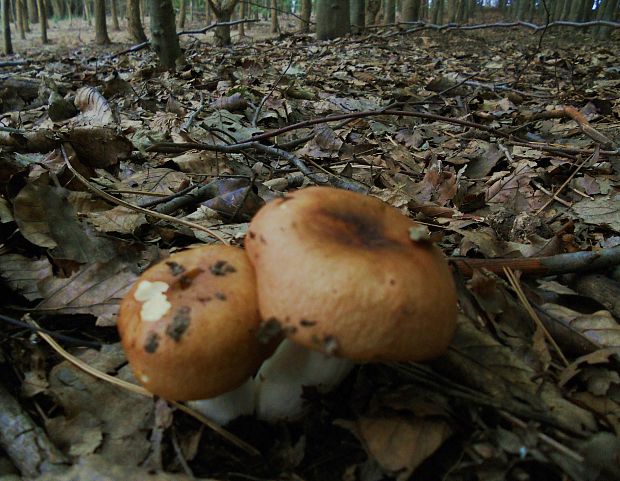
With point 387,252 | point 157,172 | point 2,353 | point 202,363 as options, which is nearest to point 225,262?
point 202,363

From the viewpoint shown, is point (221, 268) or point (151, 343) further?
point (221, 268)

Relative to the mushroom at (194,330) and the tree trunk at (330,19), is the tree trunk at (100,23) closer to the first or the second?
the tree trunk at (330,19)

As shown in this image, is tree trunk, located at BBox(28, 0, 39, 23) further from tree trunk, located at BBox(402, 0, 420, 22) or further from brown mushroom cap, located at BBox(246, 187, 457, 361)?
brown mushroom cap, located at BBox(246, 187, 457, 361)

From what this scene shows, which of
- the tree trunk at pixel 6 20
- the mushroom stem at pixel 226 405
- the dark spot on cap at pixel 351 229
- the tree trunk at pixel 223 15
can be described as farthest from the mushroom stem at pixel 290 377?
the tree trunk at pixel 6 20

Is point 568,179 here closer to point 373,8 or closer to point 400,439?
point 400,439

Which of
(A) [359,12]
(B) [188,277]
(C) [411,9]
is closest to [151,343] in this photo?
(B) [188,277]

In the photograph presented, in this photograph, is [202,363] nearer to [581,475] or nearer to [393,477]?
[393,477]
